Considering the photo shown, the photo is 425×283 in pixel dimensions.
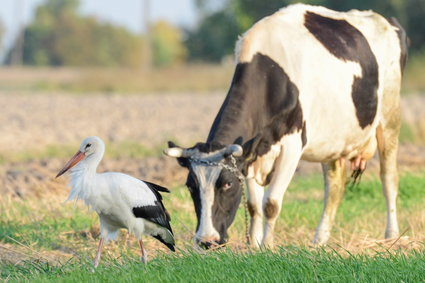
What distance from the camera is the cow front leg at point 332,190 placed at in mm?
9641

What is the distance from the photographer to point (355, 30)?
9984mm

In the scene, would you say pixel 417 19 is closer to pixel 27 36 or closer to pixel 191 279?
pixel 191 279

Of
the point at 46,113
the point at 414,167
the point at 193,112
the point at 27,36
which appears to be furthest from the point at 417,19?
the point at 27,36

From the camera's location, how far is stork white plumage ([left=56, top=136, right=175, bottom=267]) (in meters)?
6.91

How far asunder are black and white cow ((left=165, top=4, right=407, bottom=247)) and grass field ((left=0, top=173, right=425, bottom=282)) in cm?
33

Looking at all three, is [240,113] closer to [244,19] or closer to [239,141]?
[239,141]

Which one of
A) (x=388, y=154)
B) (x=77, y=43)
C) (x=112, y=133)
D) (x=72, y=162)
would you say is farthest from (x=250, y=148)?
(x=77, y=43)

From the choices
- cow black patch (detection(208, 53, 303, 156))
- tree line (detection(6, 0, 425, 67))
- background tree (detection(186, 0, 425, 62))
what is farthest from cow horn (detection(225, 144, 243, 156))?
background tree (detection(186, 0, 425, 62))

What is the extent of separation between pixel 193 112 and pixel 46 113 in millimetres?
4070

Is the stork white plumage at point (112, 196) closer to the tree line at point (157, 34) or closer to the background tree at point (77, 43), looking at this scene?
the tree line at point (157, 34)

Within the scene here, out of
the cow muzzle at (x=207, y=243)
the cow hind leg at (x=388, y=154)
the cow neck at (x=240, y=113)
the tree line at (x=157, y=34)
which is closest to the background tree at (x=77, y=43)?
Answer: the tree line at (x=157, y=34)

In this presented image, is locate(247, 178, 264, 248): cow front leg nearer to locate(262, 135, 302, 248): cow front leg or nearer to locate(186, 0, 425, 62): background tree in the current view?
locate(262, 135, 302, 248): cow front leg

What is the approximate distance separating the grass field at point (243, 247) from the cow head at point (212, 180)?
29 centimetres

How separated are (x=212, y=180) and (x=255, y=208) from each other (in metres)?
1.16
